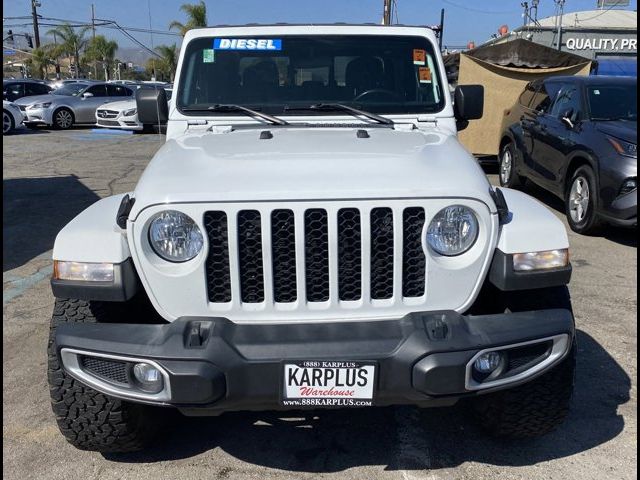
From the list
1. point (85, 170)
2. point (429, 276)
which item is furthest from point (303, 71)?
point (85, 170)

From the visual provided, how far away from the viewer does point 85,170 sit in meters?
10.7

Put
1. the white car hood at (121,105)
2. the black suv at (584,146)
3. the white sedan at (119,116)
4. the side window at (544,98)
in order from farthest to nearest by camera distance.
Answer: the white car hood at (121,105) → the white sedan at (119,116) → the side window at (544,98) → the black suv at (584,146)

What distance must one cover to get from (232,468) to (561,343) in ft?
5.07

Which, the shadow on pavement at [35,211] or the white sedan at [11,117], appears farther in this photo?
the white sedan at [11,117]

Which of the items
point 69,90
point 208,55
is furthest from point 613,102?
point 69,90

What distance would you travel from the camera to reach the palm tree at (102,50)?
51344mm

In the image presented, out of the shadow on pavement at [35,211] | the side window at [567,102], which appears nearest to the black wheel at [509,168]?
the side window at [567,102]

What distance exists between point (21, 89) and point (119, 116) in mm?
5495

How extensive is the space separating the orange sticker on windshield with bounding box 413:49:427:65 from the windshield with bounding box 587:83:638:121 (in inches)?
146

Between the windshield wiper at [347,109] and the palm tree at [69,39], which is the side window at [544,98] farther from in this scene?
the palm tree at [69,39]

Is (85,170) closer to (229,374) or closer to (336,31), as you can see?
(336,31)

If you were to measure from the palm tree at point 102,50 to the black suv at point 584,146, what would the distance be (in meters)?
49.8

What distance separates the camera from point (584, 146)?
6406mm

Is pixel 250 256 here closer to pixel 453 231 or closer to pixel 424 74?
pixel 453 231
